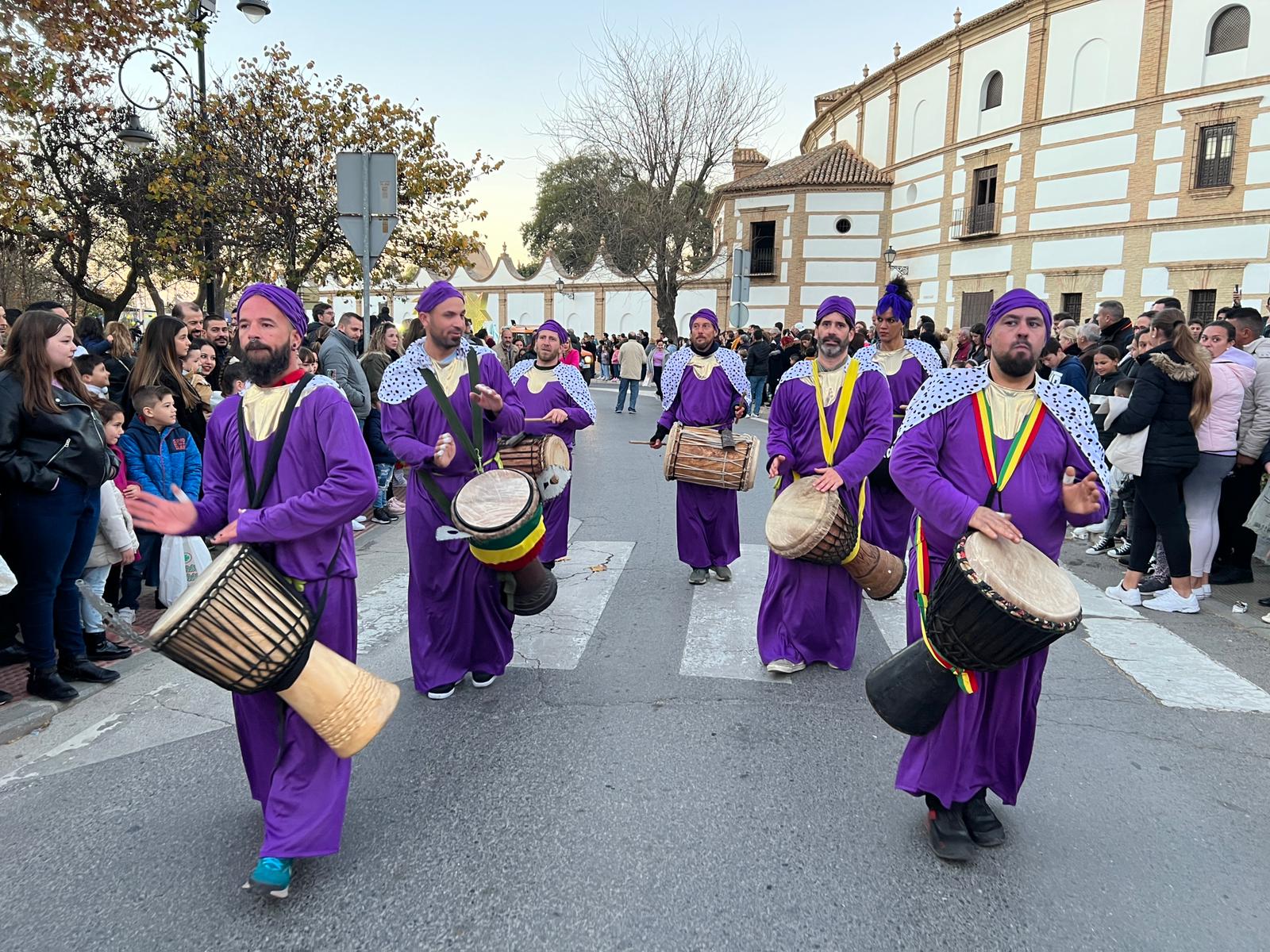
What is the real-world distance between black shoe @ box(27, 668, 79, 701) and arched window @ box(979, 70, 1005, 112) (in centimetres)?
3661

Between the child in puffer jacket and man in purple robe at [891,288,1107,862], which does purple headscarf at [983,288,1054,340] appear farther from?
the child in puffer jacket

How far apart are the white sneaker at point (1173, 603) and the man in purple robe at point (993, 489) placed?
13.1 feet

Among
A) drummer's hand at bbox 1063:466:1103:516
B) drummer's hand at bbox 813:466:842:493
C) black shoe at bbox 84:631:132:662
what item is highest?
drummer's hand at bbox 1063:466:1103:516

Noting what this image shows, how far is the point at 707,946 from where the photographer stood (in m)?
2.75

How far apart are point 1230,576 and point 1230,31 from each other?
27968 millimetres

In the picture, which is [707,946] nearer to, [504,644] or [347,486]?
[347,486]

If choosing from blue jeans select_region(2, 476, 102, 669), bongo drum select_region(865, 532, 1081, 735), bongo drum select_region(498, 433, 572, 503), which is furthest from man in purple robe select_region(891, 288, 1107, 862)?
blue jeans select_region(2, 476, 102, 669)

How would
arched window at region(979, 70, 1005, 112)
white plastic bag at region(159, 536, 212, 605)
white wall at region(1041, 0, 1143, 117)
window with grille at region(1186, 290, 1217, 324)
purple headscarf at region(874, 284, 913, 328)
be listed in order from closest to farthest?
1. white plastic bag at region(159, 536, 212, 605)
2. purple headscarf at region(874, 284, 913, 328)
3. window with grille at region(1186, 290, 1217, 324)
4. white wall at region(1041, 0, 1143, 117)
5. arched window at region(979, 70, 1005, 112)

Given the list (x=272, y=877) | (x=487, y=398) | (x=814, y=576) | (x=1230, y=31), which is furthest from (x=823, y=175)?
(x=272, y=877)

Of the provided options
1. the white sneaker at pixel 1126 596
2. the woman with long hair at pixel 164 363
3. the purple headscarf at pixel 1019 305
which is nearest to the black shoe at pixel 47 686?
the woman with long hair at pixel 164 363

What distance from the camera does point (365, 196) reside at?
27.1ft

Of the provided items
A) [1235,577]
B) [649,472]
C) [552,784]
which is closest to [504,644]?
[552,784]

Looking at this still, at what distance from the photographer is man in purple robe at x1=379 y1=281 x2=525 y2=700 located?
15.1 feet

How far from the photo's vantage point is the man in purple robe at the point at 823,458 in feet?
16.5
